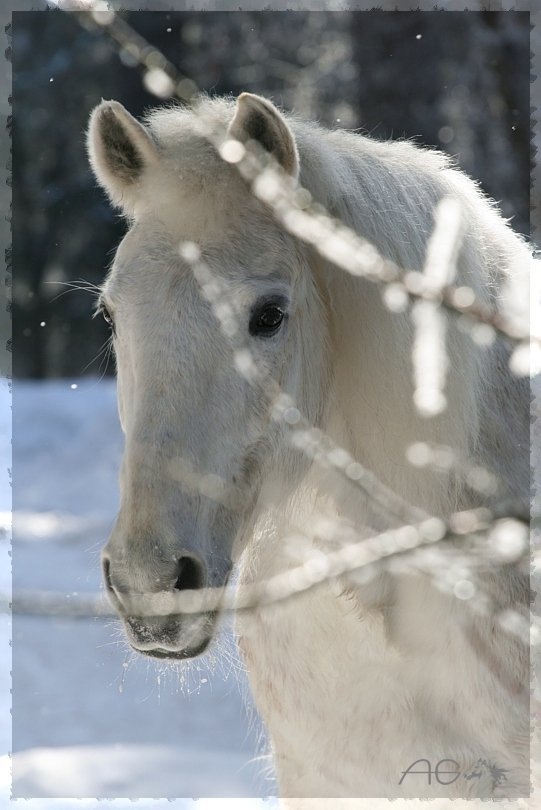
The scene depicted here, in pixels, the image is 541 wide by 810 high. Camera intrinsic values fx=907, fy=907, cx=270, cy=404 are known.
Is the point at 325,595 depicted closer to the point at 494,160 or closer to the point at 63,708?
the point at 63,708

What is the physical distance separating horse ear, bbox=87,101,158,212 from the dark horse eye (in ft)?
1.44

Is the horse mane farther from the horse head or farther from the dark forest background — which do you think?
the dark forest background

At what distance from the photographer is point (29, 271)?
7805 millimetres

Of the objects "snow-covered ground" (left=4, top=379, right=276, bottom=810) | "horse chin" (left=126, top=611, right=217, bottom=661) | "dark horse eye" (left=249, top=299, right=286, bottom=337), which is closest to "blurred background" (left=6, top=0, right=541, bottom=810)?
"snow-covered ground" (left=4, top=379, right=276, bottom=810)

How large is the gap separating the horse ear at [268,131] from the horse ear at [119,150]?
22 centimetres

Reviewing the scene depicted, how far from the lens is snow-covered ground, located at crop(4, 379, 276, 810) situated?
3117 millimetres

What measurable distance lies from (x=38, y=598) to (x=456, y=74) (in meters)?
5.95

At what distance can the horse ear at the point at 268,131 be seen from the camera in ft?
5.84

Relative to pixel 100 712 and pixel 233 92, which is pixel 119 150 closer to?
pixel 100 712

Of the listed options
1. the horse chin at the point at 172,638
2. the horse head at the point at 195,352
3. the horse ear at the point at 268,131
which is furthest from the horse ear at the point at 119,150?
the horse chin at the point at 172,638

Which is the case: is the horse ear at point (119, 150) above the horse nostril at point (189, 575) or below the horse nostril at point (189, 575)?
above

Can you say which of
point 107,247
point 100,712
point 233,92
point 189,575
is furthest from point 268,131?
point 107,247

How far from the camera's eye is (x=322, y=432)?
1.94m

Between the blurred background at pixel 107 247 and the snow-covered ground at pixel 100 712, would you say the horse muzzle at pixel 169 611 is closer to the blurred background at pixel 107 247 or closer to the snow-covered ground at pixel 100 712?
the snow-covered ground at pixel 100 712
